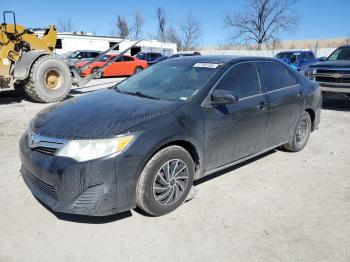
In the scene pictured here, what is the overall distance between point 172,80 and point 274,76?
64.4 inches

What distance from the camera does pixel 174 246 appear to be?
2.99 m

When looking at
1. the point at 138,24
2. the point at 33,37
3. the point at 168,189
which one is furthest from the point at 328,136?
the point at 138,24

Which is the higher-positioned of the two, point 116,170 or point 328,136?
Answer: point 116,170

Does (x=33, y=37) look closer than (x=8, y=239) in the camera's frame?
No

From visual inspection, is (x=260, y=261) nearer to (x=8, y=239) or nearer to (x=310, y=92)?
(x=8, y=239)

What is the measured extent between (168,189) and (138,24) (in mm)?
73009

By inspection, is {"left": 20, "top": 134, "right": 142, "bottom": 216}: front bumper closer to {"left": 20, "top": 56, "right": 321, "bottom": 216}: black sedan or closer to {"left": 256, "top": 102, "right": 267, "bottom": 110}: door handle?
{"left": 20, "top": 56, "right": 321, "bottom": 216}: black sedan

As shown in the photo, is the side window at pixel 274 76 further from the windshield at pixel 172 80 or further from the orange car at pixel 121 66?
the orange car at pixel 121 66

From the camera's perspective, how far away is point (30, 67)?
9.52m

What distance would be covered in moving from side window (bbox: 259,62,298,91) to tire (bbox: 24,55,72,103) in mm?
7204

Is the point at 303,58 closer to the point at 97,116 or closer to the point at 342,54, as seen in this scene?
the point at 342,54

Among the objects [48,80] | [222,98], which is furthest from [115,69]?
[222,98]

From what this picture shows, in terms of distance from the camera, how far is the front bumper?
2920 mm

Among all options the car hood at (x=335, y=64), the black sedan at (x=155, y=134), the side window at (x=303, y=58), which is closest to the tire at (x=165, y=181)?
the black sedan at (x=155, y=134)
